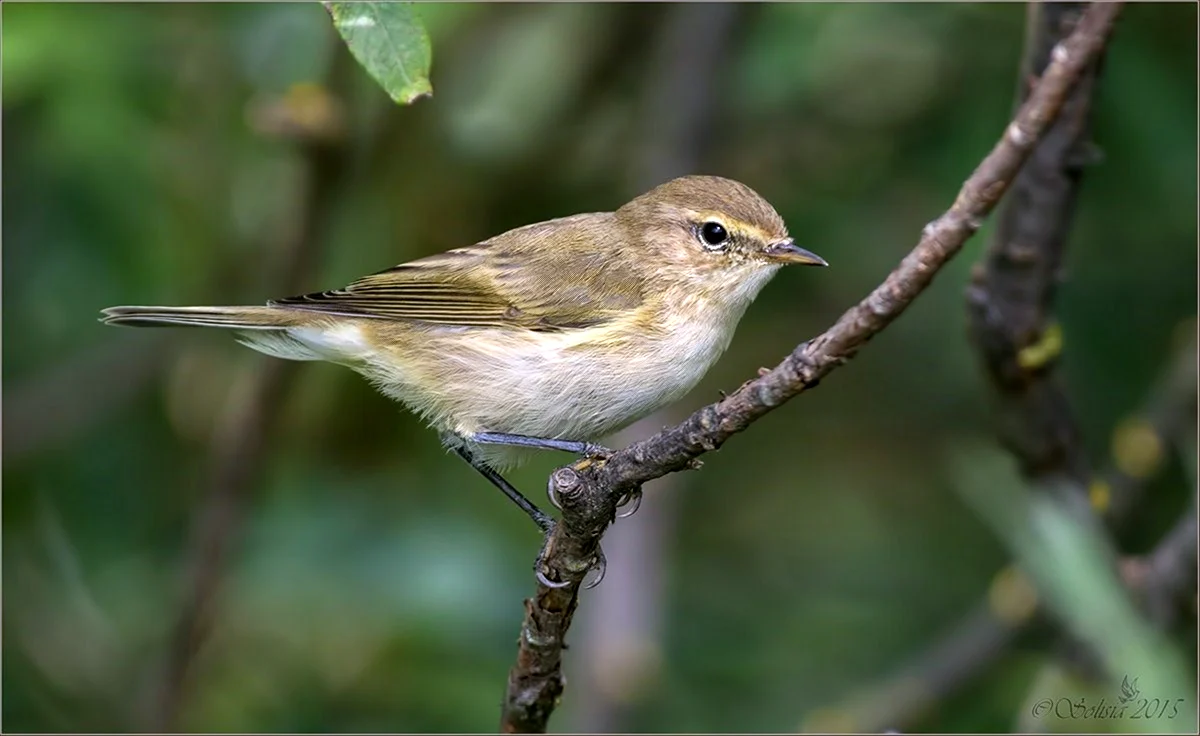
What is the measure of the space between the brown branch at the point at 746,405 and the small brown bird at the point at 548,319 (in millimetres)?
729

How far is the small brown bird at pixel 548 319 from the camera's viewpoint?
3812 millimetres

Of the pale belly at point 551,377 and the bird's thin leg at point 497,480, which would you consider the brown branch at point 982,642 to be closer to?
the bird's thin leg at point 497,480

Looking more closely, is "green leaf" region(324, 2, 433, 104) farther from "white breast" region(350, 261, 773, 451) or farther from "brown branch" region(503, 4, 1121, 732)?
"white breast" region(350, 261, 773, 451)

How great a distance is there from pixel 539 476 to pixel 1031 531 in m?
2.99

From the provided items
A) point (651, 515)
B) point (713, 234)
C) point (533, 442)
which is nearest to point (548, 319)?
point (533, 442)

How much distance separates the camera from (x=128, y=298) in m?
5.10

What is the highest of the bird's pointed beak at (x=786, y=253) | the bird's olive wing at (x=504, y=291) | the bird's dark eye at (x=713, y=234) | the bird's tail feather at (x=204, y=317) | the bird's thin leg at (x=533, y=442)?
the bird's pointed beak at (x=786, y=253)

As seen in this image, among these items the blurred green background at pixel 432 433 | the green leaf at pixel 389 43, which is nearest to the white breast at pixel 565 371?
the blurred green background at pixel 432 433

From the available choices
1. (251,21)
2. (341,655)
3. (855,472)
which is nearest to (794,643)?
(855,472)

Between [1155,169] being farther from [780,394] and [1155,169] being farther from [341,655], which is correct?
[341,655]

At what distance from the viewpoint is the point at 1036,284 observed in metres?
3.95

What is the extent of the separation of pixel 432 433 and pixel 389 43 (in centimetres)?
326

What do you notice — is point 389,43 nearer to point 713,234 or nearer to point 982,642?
point 713,234

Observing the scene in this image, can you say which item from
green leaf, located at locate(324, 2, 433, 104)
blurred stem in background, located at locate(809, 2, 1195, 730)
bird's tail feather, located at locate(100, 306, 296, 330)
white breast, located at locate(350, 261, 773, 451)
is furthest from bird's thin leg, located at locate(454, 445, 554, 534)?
green leaf, located at locate(324, 2, 433, 104)
